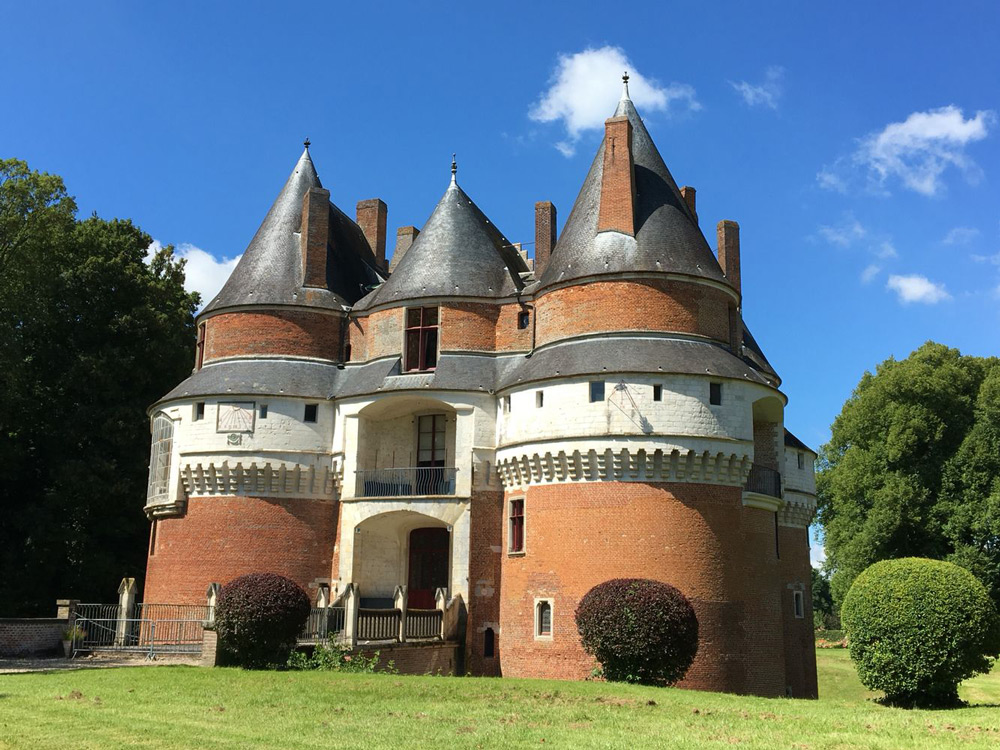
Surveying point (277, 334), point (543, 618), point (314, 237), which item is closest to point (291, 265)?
point (314, 237)

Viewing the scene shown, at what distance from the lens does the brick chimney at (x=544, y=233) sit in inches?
1303

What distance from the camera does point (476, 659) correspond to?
27.7 m

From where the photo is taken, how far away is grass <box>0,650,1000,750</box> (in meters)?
14.7

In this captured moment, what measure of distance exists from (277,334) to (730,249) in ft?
48.4

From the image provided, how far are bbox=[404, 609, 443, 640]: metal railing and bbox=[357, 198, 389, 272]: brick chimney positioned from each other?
14.3m

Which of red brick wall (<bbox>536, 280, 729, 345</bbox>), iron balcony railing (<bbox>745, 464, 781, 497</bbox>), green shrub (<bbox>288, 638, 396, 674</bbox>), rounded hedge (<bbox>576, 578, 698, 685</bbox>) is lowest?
green shrub (<bbox>288, 638, 396, 674</bbox>)

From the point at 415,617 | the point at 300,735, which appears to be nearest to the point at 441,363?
the point at 415,617

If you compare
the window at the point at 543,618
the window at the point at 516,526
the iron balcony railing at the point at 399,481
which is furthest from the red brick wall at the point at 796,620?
the iron balcony railing at the point at 399,481

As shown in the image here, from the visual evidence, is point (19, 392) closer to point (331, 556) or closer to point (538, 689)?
point (331, 556)

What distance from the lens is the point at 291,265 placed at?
33.1m

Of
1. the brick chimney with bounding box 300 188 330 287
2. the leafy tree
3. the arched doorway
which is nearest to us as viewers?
the arched doorway

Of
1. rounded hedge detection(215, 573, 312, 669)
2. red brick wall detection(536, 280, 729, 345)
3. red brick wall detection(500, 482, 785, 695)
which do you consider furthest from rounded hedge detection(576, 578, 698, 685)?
red brick wall detection(536, 280, 729, 345)

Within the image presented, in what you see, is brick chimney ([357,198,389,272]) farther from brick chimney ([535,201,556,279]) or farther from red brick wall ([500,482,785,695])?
red brick wall ([500,482,785,695])

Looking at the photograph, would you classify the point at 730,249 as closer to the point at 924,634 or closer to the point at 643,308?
the point at 643,308
